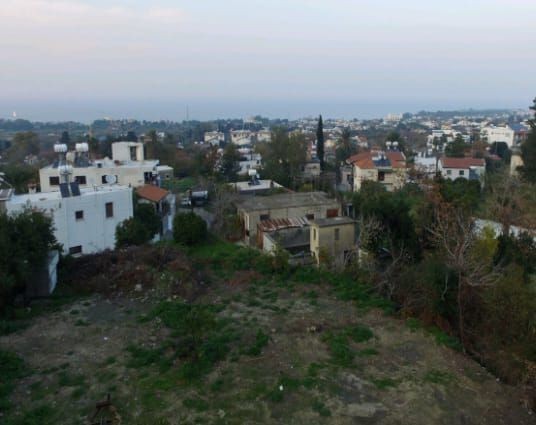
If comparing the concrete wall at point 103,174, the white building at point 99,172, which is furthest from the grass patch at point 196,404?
the concrete wall at point 103,174

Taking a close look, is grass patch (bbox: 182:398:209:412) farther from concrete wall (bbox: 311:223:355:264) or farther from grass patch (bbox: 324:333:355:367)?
concrete wall (bbox: 311:223:355:264)

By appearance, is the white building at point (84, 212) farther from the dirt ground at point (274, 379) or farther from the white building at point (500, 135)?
the white building at point (500, 135)

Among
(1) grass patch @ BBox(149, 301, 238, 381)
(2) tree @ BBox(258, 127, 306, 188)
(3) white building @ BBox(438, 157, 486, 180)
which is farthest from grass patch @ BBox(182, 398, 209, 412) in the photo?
(3) white building @ BBox(438, 157, 486, 180)

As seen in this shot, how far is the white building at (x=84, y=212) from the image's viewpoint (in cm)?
1870

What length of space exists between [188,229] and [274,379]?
1254cm

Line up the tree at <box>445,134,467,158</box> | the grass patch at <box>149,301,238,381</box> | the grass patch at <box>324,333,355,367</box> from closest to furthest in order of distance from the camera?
the grass patch at <box>149,301,238,381</box>, the grass patch at <box>324,333,355,367</box>, the tree at <box>445,134,467,158</box>

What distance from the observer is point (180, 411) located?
28.5 ft

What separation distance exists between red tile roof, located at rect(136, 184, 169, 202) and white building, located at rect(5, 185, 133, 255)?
378 cm

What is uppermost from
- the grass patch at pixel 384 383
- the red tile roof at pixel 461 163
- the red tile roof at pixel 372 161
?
the red tile roof at pixel 372 161

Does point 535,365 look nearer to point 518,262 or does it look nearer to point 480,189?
point 518,262

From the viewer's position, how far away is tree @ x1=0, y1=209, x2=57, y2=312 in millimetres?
13188

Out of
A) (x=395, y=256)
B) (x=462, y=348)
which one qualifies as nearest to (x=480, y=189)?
(x=395, y=256)

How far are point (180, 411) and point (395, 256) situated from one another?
407 inches

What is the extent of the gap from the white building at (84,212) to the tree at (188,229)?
2123 millimetres
